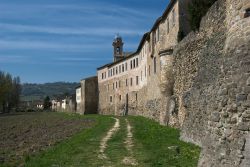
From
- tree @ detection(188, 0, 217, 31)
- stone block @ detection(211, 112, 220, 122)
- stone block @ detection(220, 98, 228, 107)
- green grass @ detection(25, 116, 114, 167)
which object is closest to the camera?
stone block @ detection(220, 98, 228, 107)

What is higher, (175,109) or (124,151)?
(175,109)

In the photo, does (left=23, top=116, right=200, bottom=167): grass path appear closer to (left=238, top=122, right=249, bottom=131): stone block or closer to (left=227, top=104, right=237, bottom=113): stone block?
(left=227, top=104, right=237, bottom=113): stone block

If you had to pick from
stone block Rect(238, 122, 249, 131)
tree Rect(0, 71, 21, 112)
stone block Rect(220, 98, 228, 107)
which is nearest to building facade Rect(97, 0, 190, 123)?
stone block Rect(220, 98, 228, 107)

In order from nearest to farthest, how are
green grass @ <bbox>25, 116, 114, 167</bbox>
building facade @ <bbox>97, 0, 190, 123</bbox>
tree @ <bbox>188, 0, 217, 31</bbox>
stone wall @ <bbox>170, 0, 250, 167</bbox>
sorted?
stone wall @ <bbox>170, 0, 250, 167</bbox>
green grass @ <bbox>25, 116, 114, 167</bbox>
tree @ <bbox>188, 0, 217, 31</bbox>
building facade @ <bbox>97, 0, 190, 123</bbox>

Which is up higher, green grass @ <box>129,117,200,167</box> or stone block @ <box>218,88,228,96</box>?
stone block @ <box>218,88,228,96</box>

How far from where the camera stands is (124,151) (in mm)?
17953

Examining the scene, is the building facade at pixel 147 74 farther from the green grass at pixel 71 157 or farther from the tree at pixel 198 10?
the green grass at pixel 71 157

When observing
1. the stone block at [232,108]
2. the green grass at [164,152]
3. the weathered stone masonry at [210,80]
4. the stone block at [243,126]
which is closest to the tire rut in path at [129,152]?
the green grass at [164,152]

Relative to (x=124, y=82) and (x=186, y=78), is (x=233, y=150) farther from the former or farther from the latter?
(x=124, y=82)

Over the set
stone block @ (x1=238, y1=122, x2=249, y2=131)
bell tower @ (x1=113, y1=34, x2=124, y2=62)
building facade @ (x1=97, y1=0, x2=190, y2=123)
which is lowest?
stone block @ (x1=238, y1=122, x2=249, y2=131)

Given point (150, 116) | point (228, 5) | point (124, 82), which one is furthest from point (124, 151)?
point (124, 82)

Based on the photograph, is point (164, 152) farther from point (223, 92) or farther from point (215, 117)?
point (223, 92)

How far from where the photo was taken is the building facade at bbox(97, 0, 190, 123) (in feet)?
98.4

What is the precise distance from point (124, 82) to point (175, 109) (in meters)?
40.2
